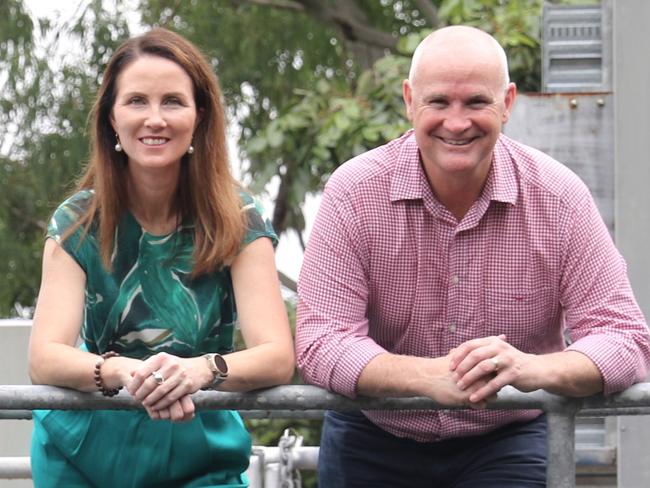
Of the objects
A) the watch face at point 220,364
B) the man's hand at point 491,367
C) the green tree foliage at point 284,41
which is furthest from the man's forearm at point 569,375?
the green tree foliage at point 284,41

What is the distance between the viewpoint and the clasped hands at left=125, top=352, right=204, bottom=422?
348cm

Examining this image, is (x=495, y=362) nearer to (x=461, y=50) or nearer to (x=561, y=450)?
(x=561, y=450)

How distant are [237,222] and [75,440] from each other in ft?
1.92

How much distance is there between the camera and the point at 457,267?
4.03 m

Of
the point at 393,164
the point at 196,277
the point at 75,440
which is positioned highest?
the point at 393,164

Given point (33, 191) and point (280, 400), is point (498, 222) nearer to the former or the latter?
point (280, 400)

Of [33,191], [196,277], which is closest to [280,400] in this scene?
[196,277]

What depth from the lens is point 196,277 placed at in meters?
3.95

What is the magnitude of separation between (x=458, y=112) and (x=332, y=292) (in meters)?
0.48

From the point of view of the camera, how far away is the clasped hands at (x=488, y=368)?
11.7 ft

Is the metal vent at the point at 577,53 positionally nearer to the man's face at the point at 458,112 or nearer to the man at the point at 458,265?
the man at the point at 458,265

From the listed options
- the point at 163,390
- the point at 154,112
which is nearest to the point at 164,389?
the point at 163,390

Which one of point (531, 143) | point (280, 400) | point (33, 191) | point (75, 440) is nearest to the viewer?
point (280, 400)

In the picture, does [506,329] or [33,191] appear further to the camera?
[33,191]
